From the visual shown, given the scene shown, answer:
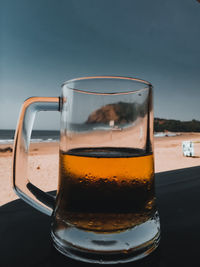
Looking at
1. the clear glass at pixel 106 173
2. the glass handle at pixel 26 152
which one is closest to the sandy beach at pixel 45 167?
the glass handle at pixel 26 152

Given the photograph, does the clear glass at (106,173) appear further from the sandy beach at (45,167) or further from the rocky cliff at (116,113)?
the sandy beach at (45,167)

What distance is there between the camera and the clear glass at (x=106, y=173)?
36 centimetres

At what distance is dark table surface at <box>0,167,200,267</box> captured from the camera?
14.5 inches

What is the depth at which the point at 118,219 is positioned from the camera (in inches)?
14.2

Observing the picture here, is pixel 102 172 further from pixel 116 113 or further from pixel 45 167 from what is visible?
pixel 45 167

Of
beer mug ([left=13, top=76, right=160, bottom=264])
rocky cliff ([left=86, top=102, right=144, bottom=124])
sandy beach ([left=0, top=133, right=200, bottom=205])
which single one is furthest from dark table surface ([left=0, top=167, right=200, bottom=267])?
sandy beach ([left=0, top=133, right=200, bottom=205])

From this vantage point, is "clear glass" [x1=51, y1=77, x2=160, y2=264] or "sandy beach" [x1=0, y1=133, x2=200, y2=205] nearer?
"clear glass" [x1=51, y1=77, x2=160, y2=264]

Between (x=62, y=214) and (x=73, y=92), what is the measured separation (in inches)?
8.7

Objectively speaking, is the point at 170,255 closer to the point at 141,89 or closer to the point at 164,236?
the point at 164,236

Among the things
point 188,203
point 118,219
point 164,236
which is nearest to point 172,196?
point 188,203

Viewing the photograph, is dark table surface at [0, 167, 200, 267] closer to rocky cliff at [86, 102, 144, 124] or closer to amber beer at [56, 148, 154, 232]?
amber beer at [56, 148, 154, 232]

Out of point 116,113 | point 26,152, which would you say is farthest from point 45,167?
point 116,113

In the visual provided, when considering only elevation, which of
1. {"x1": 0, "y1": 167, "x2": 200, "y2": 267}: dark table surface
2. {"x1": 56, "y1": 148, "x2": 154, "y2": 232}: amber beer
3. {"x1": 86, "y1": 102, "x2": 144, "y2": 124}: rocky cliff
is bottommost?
{"x1": 0, "y1": 167, "x2": 200, "y2": 267}: dark table surface

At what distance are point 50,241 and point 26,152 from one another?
182 millimetres
